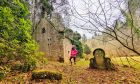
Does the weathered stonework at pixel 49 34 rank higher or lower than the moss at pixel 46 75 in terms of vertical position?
higher

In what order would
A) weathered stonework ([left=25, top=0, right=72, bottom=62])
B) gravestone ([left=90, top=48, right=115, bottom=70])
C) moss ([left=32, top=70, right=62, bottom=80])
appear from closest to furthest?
1. moss ([left=32, top=70, right=62, bottom=80])
2. gravestone ([left=90, top=48, right=115, bottom=70])
3. weathered stonework ([left=25, top=0, right=72, bottom=62])

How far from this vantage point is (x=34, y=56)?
13.1 meters

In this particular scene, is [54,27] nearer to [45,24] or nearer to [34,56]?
[45,24]

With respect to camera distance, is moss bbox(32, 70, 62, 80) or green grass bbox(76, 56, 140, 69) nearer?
green grass bbox(76, 56, 140, 69)

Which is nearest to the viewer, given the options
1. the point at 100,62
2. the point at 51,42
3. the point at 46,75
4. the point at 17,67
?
the point at 46,75

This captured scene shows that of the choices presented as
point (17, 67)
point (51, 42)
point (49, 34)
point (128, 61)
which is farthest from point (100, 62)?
point (49, 34)

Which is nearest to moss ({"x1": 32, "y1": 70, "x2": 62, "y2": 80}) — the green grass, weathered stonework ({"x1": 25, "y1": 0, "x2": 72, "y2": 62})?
the green grass

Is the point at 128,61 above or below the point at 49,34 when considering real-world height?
below

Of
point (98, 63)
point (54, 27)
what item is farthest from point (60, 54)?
point (98, 63)

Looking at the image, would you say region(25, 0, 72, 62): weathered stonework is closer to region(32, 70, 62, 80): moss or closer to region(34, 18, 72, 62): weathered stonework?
region(34, 18, 72, 62): weathered stonework

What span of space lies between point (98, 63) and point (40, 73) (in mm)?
5236

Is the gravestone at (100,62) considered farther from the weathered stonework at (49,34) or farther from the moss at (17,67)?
the weathered stonework at (49,34)

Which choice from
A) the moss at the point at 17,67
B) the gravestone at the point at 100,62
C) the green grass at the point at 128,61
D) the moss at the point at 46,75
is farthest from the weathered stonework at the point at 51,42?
the moss at the point at 46,75

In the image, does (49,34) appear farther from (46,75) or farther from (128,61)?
(128,61)
